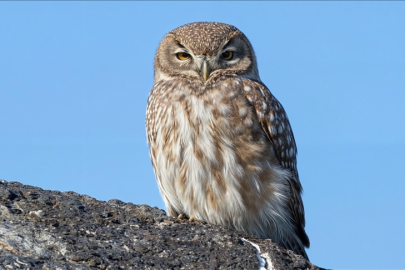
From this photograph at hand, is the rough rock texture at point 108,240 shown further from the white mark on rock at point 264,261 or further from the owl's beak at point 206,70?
the owl's beak at point 206,70

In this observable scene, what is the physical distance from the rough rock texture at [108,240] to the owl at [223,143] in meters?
0.71

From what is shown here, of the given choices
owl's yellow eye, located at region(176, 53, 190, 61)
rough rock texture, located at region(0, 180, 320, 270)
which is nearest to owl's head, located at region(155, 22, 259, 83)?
owl's yellow eye, located at region(176, 53, 190, 61)

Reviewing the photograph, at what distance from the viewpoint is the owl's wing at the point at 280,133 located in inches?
266

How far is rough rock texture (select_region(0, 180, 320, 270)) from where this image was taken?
Answer: 462 centimetres

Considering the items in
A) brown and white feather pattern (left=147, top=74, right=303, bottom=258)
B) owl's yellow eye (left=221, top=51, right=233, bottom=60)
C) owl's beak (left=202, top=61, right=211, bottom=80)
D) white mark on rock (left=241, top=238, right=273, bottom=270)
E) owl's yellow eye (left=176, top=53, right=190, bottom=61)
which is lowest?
white mark on rock (left=241, top=238, right=273, bottom=270)

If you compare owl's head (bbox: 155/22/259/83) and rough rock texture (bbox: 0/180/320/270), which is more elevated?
owl's head (bbox: 155/22/259/83)

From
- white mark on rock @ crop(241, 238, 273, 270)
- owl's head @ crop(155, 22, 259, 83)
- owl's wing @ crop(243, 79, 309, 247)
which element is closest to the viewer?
white mark on rock @ crop(241, 238, 273, 270)

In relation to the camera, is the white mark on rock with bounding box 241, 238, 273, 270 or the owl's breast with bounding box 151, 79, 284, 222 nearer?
the white mark on rock with bounding box 241, 238, 273, 270

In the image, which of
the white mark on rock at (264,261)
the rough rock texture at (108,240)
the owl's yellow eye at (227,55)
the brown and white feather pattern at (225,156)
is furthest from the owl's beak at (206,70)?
the white mark on rock at (264,261)

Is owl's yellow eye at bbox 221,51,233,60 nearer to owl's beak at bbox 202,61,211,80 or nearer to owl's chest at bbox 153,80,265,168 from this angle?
owl's beak at bbox 202,61,211,80

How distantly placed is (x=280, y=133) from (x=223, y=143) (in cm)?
87

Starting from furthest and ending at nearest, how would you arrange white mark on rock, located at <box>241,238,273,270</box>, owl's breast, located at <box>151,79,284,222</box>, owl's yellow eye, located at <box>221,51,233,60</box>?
1. owl's yellow eye, located at <box>221,51,233,60</box>
2. owl's breast, located at <box>151,79,284,222</box>
3. white mark on rock, located at <box>241,238,273,270</box>

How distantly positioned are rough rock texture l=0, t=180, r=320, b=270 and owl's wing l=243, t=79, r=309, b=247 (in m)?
1.38

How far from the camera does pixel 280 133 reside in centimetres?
692
